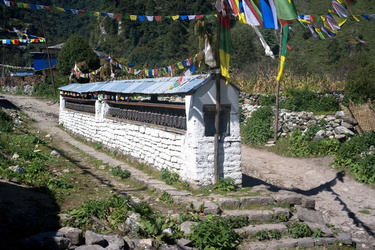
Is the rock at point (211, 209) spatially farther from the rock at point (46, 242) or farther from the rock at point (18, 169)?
the rock at point (18, 169)

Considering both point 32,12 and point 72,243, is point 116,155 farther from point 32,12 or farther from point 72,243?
point 32,12

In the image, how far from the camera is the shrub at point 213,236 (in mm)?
5895

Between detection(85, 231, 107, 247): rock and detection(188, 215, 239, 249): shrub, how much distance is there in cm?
137

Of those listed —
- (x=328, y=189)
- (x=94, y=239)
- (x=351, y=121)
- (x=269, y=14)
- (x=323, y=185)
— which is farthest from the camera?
(x=351, y=121)

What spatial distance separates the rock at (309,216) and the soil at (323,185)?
2.55 ft

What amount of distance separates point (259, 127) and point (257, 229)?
10066mm

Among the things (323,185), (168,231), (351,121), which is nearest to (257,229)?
(168,231)

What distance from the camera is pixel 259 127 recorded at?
16.5 metres

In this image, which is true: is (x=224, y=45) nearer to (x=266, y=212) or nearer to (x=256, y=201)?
(x=256, y=201)

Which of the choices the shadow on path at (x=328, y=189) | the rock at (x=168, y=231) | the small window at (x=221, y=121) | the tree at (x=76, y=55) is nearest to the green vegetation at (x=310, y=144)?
the shadow on path at (x=328, y=189)

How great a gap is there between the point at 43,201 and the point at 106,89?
6960 mm

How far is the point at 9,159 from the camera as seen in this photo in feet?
33.1

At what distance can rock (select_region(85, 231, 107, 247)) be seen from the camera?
17.9 feet

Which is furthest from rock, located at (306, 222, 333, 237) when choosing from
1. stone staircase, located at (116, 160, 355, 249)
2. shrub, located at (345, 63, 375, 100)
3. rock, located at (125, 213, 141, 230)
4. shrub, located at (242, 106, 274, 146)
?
shrub, located at (345, 63, 375, 100)
